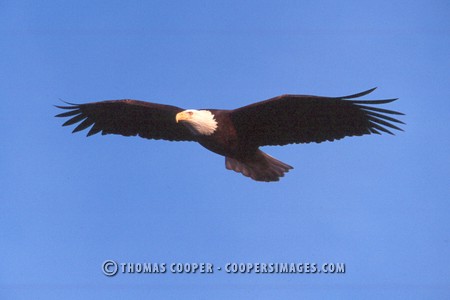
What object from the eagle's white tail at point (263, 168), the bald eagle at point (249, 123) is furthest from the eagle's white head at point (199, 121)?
the eagle's white tail at point (263, 168)

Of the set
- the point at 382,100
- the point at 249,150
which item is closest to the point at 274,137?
the point at 249,150

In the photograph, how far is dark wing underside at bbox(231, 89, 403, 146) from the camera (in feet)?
17.6

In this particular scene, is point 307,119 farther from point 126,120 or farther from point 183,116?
point 126,120

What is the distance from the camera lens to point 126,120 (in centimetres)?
638

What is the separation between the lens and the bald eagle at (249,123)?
5445 millimetres

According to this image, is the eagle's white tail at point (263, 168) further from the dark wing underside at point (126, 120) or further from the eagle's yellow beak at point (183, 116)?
the eagle's yellow beak at point (183, 116)

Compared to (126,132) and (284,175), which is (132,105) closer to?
(126,132)

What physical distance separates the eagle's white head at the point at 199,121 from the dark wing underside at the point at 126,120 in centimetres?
46

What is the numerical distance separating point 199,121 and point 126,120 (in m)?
1.04

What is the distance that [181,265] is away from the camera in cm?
497

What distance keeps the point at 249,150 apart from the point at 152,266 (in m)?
1.53

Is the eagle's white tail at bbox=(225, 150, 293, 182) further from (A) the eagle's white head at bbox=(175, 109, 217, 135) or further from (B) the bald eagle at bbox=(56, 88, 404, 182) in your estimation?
(A) the eagle's white head at bbox=(175, 109, 217, 135)

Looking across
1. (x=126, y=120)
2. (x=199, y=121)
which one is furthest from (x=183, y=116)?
(x=126, y=120)

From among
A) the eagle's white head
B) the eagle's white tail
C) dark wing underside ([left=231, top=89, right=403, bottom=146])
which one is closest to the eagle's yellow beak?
the eagle's white head
